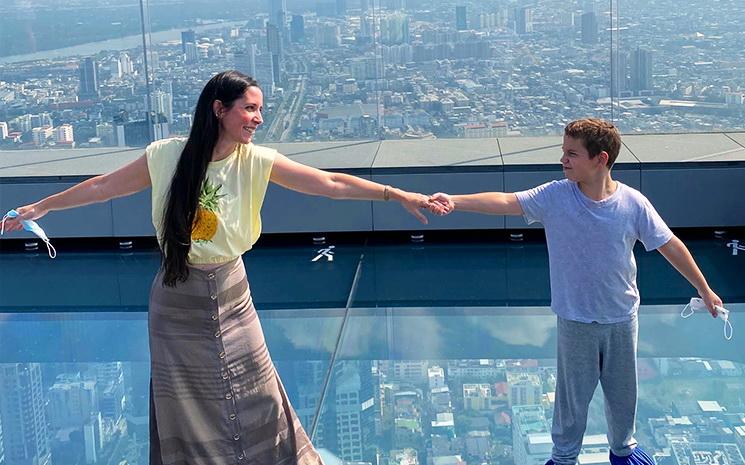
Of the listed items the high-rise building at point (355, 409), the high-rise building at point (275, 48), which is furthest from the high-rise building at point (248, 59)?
the high-rise building at point (355, 409)

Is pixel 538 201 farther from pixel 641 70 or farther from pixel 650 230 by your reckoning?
pixel 641 70

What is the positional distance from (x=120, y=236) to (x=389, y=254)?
205 cm

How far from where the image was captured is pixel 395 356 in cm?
550

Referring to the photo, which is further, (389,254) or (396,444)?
(389,254)

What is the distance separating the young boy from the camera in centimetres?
351

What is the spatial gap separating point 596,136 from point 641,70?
213 inches

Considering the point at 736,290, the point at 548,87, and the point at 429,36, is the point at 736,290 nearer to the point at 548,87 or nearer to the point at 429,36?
the point at 548,87

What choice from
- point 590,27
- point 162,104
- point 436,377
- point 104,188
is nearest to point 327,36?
point 162,104

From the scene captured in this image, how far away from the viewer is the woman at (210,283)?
345 centimetres

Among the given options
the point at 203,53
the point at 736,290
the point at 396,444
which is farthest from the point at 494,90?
the point at 396,444

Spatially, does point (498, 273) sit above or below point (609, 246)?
below

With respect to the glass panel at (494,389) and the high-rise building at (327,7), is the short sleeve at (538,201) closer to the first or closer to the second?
the glass panel at (494,389)

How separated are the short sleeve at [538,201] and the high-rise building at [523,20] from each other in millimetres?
5312

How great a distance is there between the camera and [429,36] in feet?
29.1
